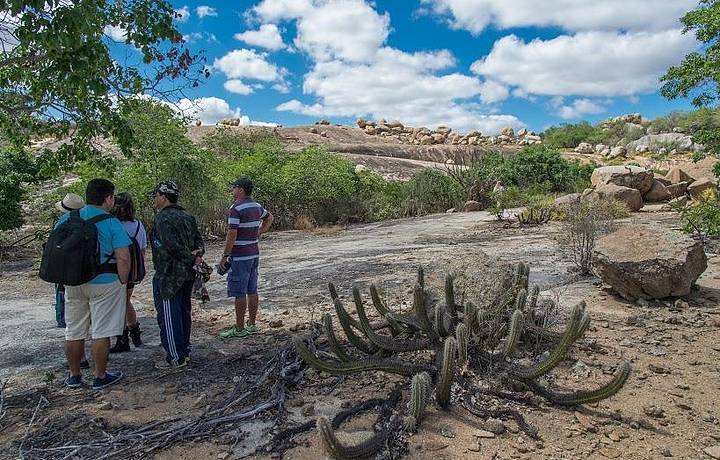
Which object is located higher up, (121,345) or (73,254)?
(73,254)

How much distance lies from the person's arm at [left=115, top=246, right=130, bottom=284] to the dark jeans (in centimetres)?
44

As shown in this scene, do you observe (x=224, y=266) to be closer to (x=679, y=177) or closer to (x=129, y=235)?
(x=129, y=235)

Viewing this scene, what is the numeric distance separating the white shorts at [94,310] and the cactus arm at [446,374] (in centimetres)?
242

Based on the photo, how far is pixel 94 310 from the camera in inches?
155

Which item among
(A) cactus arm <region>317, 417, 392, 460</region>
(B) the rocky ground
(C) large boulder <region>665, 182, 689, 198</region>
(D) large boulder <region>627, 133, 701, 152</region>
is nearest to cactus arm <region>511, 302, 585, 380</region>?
(B) the rocky ground

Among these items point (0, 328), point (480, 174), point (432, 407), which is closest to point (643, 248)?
point (432, 407)

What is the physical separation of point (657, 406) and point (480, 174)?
18.5m

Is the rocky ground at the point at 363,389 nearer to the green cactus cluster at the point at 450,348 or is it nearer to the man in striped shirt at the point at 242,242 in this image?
the green cactus cluster at the point at 450,348

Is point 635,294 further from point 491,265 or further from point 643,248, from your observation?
point 491,265

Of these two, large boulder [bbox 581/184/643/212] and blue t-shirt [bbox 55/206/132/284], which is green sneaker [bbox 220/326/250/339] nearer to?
blue t-shirt [bbox 55/206/132/284]

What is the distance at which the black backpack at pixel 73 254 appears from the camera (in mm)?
3738

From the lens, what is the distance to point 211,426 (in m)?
3.26

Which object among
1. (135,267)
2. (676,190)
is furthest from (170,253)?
(676,190)

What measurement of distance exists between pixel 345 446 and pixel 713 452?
6.90ft
